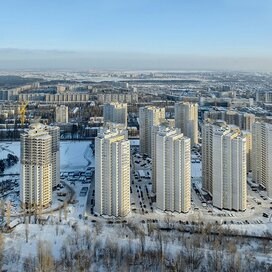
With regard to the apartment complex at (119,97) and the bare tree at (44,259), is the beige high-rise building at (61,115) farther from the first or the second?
the bare tree at (44,259)

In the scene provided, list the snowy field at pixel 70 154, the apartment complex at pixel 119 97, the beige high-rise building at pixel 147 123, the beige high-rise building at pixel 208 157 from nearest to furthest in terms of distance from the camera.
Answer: the beige high-rise building at pixel 208 157
the snowy field at pixel 70 154
the beige high-rise building at pixel 147 123
the apartment complex at pixel 119 97

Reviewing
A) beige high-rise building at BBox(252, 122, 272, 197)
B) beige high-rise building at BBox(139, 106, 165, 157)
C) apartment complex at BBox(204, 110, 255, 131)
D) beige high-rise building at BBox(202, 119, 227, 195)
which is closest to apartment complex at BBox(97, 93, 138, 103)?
apartment complex at BBox(204, 110, 255, 131)

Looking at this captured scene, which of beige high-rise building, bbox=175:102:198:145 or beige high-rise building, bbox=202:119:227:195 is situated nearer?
beige high-rise building, bbox=202:119:227:195

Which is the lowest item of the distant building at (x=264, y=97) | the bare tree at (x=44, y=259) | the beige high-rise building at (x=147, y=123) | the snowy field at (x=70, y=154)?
the bare tree at (x=44, y=259)

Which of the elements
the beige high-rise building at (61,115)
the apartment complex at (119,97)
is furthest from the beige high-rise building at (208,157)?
the apartment complex at (119,97)

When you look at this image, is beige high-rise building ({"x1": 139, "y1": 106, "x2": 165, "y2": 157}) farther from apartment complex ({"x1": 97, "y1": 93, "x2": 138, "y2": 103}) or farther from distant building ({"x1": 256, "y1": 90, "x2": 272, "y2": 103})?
distant building ({"x1": 256, "y1": 90, "x2": 272, "y2": 103})

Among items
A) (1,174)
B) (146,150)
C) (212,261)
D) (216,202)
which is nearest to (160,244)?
(212,261)

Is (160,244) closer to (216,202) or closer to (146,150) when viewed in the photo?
(216,202)
